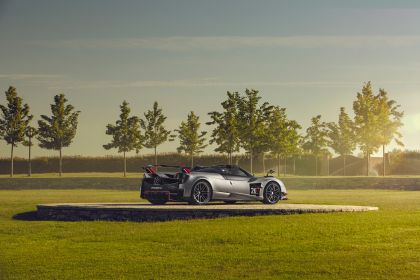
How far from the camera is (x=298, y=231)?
53.6 feet

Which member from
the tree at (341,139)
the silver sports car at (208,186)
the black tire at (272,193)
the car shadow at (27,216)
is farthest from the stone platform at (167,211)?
the tree at (341,139)

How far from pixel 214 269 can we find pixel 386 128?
2724 inches

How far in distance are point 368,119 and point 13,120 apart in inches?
1560

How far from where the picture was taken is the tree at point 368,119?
76.5 meters

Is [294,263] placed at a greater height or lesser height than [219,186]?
lesser

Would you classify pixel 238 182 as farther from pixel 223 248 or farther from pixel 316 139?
pixel 316 139

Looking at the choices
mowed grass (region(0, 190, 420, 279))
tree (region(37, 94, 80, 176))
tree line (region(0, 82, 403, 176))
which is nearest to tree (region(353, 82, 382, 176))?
tree line (region(0, 82, 403, 176))

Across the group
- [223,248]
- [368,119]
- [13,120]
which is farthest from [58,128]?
[223,248]

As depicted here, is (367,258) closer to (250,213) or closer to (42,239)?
(250,213)

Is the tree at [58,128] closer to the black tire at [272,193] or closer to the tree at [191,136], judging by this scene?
the tree at [191,136]

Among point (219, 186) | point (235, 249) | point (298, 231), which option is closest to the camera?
point (235, 249)

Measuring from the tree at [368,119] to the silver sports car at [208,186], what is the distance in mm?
56177

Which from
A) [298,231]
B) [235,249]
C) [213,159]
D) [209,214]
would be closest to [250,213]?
[209,214]

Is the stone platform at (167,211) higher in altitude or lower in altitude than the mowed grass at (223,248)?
higher
